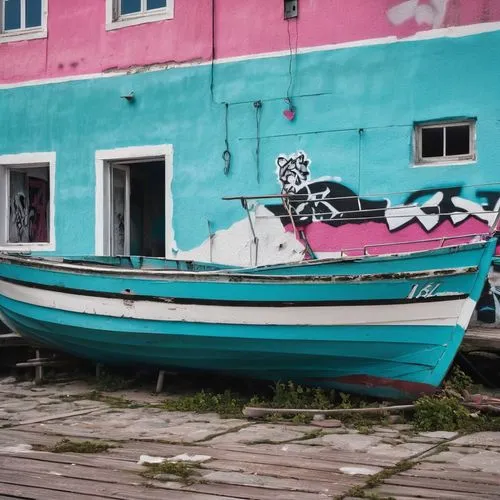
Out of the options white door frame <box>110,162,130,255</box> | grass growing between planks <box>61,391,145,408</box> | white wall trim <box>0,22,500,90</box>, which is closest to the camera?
grass growing between planks <box>61,391,145,408</box>

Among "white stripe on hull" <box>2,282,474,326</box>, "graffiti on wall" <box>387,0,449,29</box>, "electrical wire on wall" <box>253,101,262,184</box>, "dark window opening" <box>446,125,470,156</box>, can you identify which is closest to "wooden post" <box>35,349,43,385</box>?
"white stripe on hull" <box>2,282,474,326</box>

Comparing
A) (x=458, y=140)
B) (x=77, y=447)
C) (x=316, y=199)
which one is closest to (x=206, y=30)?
(x=316, y=199)

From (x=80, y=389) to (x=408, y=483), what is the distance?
17.5ft

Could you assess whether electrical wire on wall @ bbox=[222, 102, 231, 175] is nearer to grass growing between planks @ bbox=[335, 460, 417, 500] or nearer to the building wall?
the building wall

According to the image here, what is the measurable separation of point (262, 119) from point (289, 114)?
1.29 ft

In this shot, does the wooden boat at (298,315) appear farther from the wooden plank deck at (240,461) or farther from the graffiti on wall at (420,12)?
the graffiti on wall at (420,12)

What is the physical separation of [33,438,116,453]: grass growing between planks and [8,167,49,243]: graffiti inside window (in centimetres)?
685

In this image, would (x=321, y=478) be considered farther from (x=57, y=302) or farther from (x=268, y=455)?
(x=57, y=302)

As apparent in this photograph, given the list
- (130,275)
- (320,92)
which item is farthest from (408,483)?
(320,92)

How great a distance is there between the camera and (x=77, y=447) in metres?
6.20

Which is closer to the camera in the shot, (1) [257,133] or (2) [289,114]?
(2) [289,114]

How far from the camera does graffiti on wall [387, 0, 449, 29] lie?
940 centimetres

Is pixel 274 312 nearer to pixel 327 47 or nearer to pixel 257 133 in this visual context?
pixel 257 133

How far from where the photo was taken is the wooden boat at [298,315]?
24.3ft
